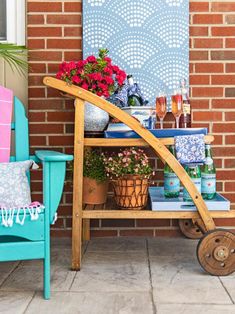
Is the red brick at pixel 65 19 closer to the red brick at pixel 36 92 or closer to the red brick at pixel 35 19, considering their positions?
the red brick at pixel 35 19

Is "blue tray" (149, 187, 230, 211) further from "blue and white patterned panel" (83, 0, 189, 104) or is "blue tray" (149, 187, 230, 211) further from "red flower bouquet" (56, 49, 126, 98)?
"blue and white patterned panel" (83, 0, 189, 104)

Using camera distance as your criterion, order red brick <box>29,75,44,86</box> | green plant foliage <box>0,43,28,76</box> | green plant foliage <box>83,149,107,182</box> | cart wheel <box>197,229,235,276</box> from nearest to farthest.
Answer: cart wheel <box>197,229,235,276</box> → green plant foliage <box>83,149,107,182</box> → green plant foliage <box>0,43,28,76</box> → red brick <box>29,75,44,86</box>

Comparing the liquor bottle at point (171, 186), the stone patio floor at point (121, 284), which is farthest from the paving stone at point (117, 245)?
the liquor bottle at point (171, 186)

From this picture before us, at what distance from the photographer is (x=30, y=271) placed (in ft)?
7.25

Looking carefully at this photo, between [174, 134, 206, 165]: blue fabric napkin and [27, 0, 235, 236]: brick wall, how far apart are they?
654mm

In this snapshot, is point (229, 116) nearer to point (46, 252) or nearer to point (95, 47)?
point (95, 47)

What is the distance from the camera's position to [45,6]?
2.77 m

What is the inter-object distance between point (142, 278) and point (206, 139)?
705mm

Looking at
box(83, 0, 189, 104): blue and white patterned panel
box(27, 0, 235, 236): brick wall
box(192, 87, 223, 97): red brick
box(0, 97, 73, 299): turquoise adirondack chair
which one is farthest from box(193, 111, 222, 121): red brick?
box(0, 97, 73, 299): turquoise adirondack chair

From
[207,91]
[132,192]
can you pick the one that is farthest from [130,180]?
[207,91]

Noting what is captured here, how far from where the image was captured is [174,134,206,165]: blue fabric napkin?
2.17 meters

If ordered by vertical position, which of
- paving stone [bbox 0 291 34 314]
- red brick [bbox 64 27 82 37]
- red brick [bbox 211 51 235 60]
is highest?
red brick [bbox 64 27 82 37]

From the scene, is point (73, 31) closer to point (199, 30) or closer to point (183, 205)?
point (199, 30)

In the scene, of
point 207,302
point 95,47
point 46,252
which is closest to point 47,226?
point 46,252
